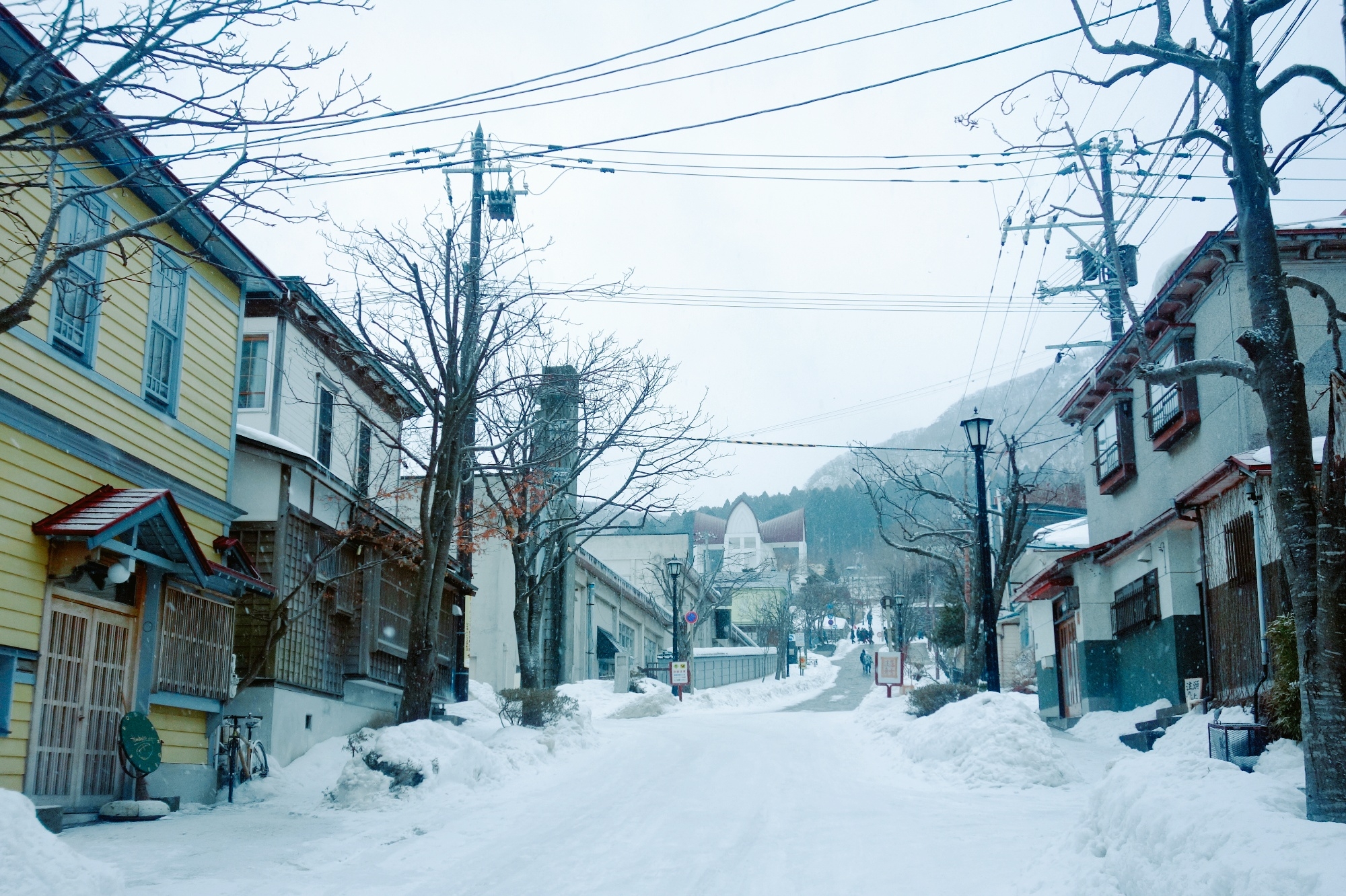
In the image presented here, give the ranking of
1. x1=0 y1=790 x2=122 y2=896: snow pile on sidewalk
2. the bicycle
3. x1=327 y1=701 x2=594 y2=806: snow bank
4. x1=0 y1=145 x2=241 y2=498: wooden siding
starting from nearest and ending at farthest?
x1=0 y1=790 x2=122 y2=896: snow pile on sidewalk
x1=0 y1=145 x2=241 y2=498: wooden siding
x1=327 y1=701 x2=594 y2=806: snow bank
the bicycle

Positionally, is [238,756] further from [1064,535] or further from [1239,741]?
[1064,535]

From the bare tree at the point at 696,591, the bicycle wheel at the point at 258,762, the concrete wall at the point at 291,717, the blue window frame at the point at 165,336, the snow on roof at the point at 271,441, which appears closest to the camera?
the blue window frame at the point at 165,336

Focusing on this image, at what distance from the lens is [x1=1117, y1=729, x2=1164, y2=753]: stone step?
57.3 feet

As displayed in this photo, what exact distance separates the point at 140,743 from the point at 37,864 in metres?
5.28

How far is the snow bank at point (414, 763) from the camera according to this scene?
1278 centimetres

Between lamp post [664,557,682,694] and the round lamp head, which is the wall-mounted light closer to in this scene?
the round lamp head

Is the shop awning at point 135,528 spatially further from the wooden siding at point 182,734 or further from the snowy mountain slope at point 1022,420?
the snowy mountain slope at point 1022,420

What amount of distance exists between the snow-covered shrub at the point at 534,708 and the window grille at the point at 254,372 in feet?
22.6

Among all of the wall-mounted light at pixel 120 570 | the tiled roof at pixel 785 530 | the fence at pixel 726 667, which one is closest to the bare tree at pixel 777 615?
the fence at pixel 726 667

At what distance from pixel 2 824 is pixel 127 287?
7721 mm

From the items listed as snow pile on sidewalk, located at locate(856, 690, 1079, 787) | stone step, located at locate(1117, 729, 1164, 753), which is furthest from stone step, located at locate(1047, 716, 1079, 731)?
snow pile on sidewalk, located at locate(856, 690, 1079, 787)

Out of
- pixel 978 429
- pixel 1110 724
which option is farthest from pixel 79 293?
pixel 1110 724

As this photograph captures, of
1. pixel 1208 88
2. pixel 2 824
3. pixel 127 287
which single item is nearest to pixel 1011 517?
pixel 1208 88

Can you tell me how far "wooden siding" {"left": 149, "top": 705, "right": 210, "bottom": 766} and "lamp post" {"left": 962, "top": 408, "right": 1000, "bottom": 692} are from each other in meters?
12.0
